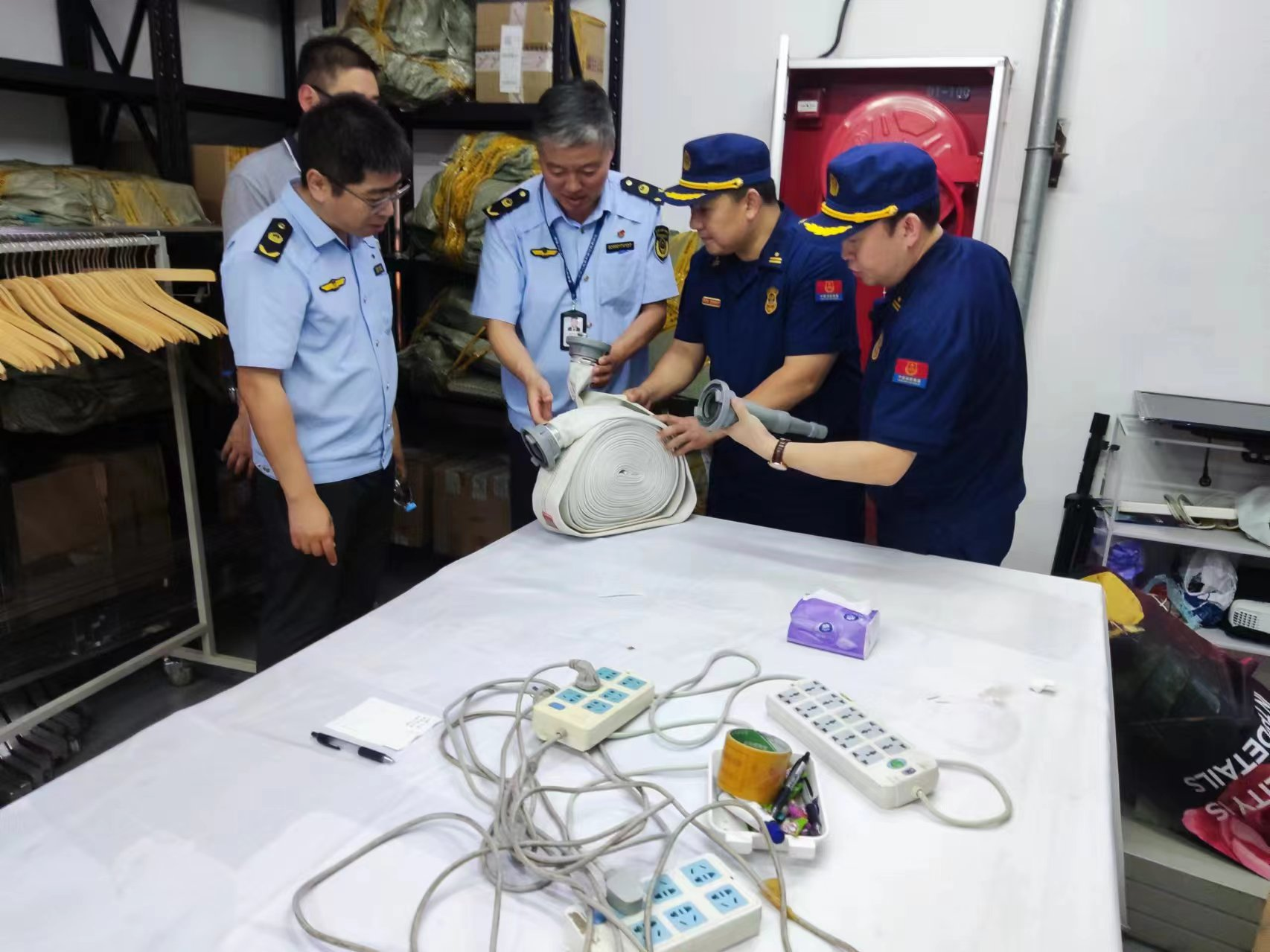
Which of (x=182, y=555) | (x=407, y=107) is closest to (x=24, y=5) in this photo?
(x=407, y=107)

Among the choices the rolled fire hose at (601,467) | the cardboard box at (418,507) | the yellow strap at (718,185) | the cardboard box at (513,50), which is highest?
the cardboard box at (513,50)

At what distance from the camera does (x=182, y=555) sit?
101 inches

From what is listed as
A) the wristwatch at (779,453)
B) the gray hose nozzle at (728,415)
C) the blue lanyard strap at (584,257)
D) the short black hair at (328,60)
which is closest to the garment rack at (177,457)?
the short black hair at (328,60)

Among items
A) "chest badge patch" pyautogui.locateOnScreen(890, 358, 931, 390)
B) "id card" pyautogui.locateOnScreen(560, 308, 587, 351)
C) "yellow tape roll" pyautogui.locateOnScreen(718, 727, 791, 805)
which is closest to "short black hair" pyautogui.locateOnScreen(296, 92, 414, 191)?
"id card" pyautogui.locateOnScreen(560, 308, 587, 351)

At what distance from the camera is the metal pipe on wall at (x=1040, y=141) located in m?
2.40

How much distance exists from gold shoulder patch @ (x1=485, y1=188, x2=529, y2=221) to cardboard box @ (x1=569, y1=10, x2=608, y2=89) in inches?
38.3

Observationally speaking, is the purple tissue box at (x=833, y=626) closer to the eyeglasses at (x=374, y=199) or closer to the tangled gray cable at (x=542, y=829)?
the tangled gray cable at (x=542, y=829)

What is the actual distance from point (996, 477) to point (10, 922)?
147 cm

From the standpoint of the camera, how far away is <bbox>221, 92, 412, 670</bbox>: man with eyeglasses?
60.4 inches

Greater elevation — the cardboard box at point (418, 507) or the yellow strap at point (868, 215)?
the yellow strap at point (868, 215)

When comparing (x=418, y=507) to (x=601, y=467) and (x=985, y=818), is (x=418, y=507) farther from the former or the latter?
(x=985, y=818)

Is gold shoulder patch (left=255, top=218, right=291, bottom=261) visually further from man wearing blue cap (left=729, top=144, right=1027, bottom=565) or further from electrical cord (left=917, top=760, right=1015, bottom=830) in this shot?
electrical cord (left=917, top=760, right=1015, bottom=830)

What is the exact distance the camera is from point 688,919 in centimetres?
71

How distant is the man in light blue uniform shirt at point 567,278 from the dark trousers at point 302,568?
0.44 metres
